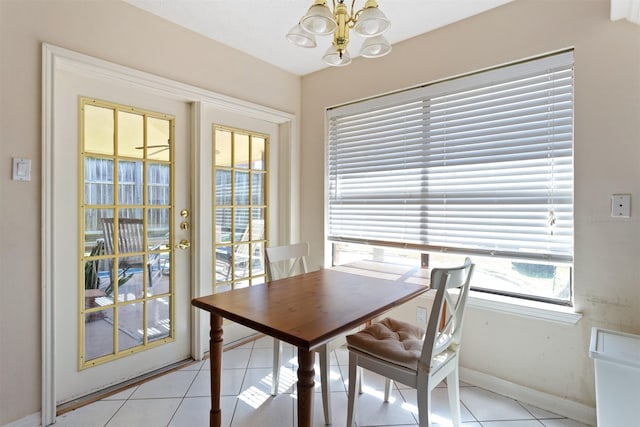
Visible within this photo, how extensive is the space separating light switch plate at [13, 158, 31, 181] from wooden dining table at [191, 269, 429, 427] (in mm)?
1134

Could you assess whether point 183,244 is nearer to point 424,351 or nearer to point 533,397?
point 424,351

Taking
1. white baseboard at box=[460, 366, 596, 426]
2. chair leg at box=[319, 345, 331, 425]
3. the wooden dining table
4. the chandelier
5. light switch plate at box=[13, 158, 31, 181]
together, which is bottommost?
white baseboard at box=[460, 366, 596, 426]

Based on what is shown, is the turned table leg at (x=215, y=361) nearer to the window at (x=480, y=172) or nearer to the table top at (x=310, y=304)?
the table top at (x=310, y=304)

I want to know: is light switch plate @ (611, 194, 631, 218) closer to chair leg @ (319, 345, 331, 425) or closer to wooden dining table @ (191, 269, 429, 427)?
wooden dining table @ (191, 269, 429, 427)

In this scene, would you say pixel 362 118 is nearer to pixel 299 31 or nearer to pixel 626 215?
pixel 299 31

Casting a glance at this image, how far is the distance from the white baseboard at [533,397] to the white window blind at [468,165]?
805 millimetres

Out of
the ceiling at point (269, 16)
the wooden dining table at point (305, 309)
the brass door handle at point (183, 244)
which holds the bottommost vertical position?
the wooden dining table at point (305, 309)

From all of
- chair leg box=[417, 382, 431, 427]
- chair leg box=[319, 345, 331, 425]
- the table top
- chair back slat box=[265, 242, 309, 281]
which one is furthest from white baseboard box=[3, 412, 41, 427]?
chair leg box=[417, 382, 431, 427]

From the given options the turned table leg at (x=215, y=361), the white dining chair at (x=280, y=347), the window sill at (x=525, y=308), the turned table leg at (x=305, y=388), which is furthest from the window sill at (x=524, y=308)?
the turned table leg at (x=215, y=361)

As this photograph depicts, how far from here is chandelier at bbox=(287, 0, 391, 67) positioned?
1.27 metres

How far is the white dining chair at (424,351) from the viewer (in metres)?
1.31

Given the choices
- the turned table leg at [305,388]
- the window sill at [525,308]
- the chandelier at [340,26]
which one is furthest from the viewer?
the window sill at [525,308]

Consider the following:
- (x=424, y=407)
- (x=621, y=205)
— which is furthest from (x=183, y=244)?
(x=621, y=205)

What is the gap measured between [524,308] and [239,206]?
2.21 meters
